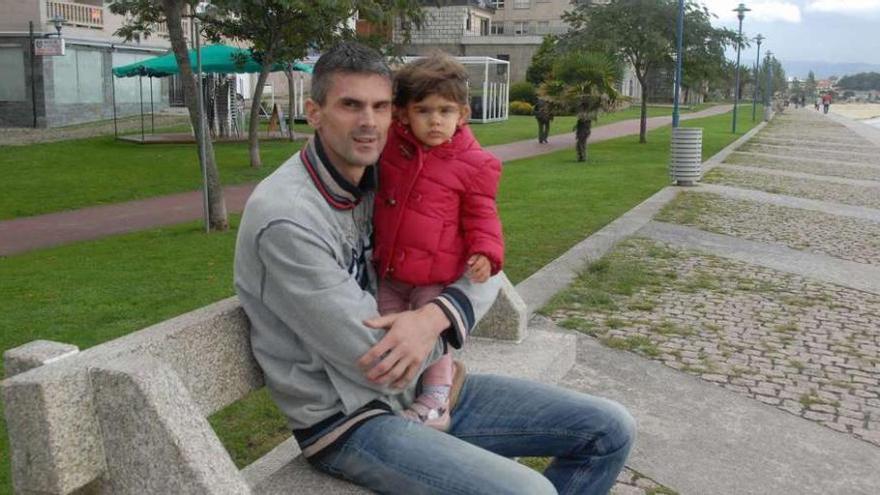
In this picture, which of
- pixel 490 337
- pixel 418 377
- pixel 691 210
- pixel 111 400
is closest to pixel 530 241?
pixel 691 210

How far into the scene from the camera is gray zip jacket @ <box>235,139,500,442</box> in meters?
2.35

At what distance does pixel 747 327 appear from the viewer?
21.3 feet

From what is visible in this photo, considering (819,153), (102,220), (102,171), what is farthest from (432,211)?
(819,153)

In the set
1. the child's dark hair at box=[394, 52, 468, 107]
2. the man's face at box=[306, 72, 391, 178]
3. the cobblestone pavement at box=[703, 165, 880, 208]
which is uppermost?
the child's dark hair at box=[394, 52, 468, 107]

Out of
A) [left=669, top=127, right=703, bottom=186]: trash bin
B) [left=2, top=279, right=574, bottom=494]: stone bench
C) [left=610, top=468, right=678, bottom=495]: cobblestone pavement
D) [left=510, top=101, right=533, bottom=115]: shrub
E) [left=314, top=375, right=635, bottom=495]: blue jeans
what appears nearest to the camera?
[left=2, top=279, right=574, bottom=494]: stone bench

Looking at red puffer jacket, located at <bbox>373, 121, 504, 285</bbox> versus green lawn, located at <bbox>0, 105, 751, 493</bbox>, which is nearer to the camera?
red puffer jacket, located at <bbox>373, 121, 504, 285</bbox>

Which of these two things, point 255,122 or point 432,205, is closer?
point 432,205

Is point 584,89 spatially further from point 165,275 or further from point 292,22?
point 165,275

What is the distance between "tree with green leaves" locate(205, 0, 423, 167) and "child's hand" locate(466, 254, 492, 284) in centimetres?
771

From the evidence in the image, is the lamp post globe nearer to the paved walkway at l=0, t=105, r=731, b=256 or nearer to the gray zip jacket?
the paved walkway at l=0, t=105, r=731, b=256

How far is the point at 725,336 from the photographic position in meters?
6.22

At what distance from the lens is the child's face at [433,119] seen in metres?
2.78

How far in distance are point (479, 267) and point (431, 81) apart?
23.6 inches

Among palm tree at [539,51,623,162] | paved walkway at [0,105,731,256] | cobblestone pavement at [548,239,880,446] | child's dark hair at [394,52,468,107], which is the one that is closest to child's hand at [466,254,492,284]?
child's dark hair at [394,52,468,107]
